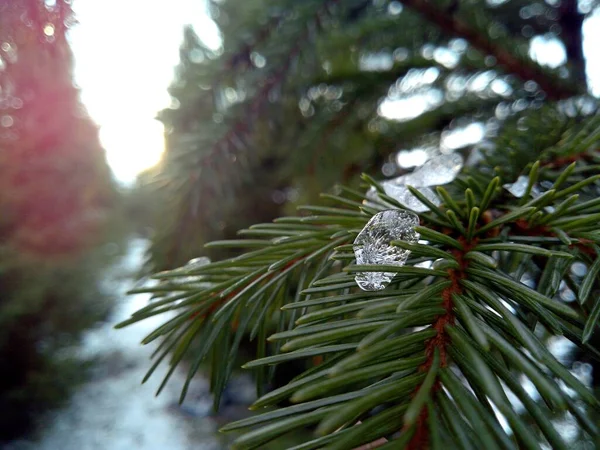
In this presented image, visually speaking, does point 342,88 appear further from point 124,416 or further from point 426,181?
point 124,416

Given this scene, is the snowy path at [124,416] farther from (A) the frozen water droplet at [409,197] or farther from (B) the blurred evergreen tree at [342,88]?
(A) the frozen water droplet at [409,197]

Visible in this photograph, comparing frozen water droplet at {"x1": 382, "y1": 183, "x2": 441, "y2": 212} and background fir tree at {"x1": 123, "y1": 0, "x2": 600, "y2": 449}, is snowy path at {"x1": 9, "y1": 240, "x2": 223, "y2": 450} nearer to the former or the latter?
background fir tree at {"x1": 123, "y1": 0, "x2": 600, "y2": 449}

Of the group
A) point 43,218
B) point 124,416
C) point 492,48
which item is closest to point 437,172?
point 492,48

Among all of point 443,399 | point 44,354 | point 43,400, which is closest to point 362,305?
point 443,399

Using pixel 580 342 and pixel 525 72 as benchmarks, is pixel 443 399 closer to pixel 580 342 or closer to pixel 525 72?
pixel 580 342

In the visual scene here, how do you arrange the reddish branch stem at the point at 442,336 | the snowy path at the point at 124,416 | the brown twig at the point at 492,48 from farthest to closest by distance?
the snowy path at the point at 124,416 → the brown twig at the point at 492,48 → the reddish branch stem at the point at 442,336

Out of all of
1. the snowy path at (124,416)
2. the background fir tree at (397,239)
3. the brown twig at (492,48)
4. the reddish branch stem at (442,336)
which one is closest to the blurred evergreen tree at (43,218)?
the snowy path at (124,416)

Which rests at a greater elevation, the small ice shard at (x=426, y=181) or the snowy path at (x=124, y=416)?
the snowy path at (x=124, y=416)

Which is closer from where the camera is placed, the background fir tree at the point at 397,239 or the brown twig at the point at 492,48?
the background fir tree at the point at 397,239
